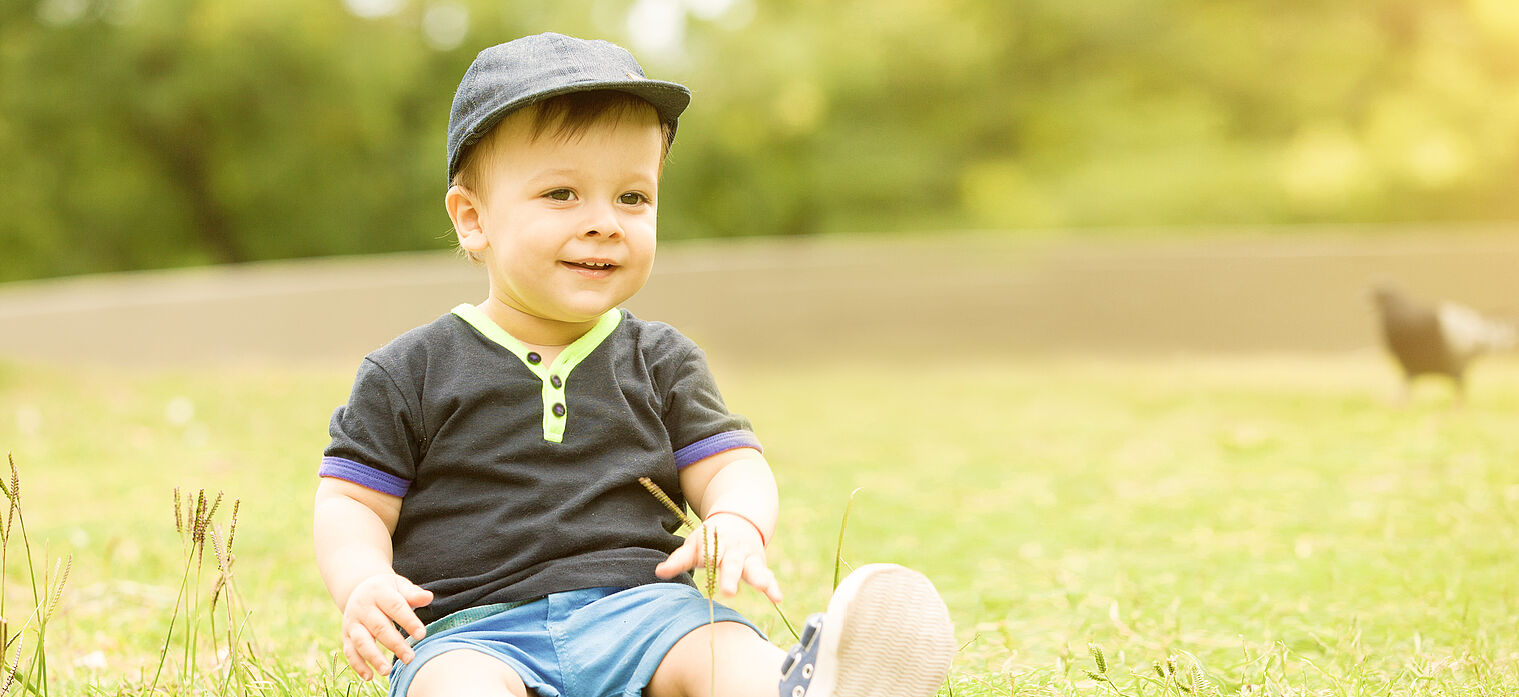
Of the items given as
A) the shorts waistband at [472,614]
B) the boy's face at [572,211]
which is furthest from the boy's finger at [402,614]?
the boy's face at [572,211]

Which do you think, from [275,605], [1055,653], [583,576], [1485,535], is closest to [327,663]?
[275,605]

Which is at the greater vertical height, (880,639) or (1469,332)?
(880,639)

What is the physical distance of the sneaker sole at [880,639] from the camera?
4.67 feet

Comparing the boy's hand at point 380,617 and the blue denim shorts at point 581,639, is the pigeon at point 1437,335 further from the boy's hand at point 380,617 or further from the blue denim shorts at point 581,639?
the boy's hand at point 380,617

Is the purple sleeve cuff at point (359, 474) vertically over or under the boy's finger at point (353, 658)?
over

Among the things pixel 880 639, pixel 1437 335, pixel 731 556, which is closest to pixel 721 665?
pixel 731 556

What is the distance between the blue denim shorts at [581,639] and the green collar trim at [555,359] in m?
0.22

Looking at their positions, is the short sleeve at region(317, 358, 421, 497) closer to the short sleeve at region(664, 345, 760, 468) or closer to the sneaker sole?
the short sleeve at region(664, 345, 760, 468)

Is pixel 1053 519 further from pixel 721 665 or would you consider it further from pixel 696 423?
pixel 721 665

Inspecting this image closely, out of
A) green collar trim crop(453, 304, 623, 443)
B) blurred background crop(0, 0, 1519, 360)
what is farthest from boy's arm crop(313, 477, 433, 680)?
blurred background crop(0, 0, 1519, 360)

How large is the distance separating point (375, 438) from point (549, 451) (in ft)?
0.70

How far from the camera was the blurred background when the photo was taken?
10.4 meters

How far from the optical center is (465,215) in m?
1.83

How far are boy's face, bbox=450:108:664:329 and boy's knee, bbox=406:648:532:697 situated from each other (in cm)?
44
